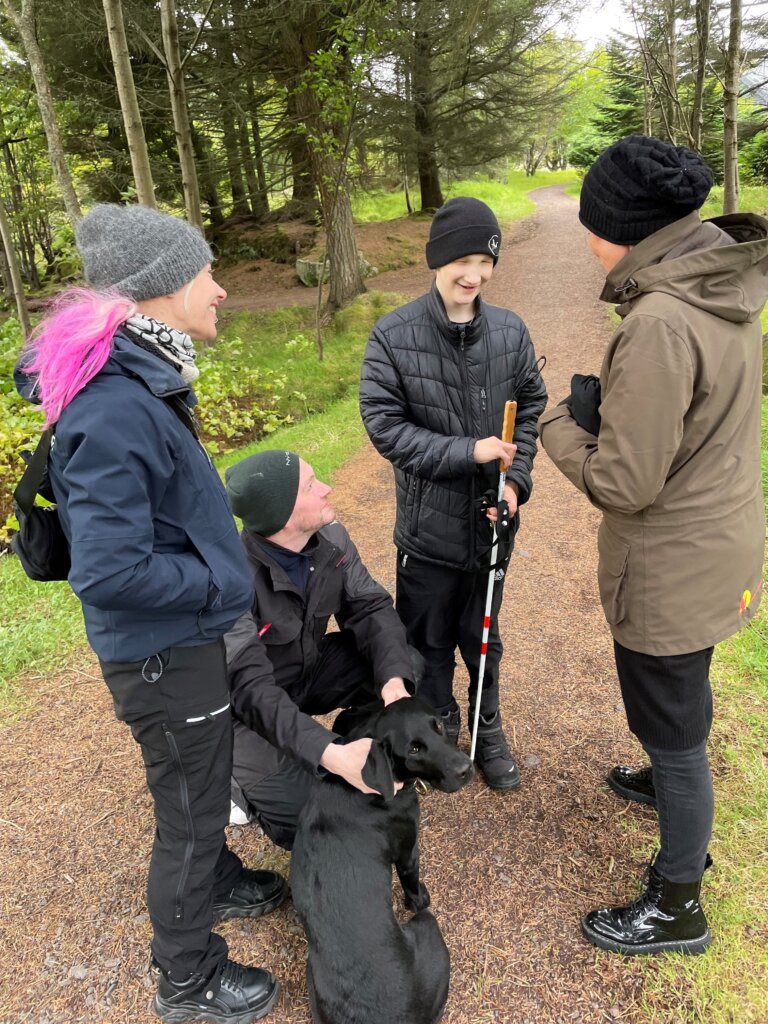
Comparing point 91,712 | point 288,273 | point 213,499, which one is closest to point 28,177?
point 288,273

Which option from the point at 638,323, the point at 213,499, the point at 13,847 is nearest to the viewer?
the point at 638,323

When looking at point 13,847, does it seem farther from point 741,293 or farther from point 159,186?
point 159,186

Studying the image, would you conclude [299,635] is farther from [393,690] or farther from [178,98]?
[178,98]

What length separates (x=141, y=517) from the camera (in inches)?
63.6

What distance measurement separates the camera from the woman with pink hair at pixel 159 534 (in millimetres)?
1590

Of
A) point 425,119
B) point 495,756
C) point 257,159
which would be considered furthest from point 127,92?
point 425,119

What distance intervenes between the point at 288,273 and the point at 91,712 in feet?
Result: 52.9

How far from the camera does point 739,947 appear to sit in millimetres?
2250

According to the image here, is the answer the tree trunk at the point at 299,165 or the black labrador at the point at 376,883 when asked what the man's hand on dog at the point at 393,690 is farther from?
the tree trunk at the point at 299,165

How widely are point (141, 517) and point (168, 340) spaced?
518mm

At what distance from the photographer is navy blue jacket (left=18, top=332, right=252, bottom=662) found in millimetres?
1569

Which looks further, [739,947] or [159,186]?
[159,186]

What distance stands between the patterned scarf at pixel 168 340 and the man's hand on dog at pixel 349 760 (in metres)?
1.28

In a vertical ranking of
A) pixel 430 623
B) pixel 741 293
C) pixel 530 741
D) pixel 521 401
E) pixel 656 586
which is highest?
pixel 741 293
